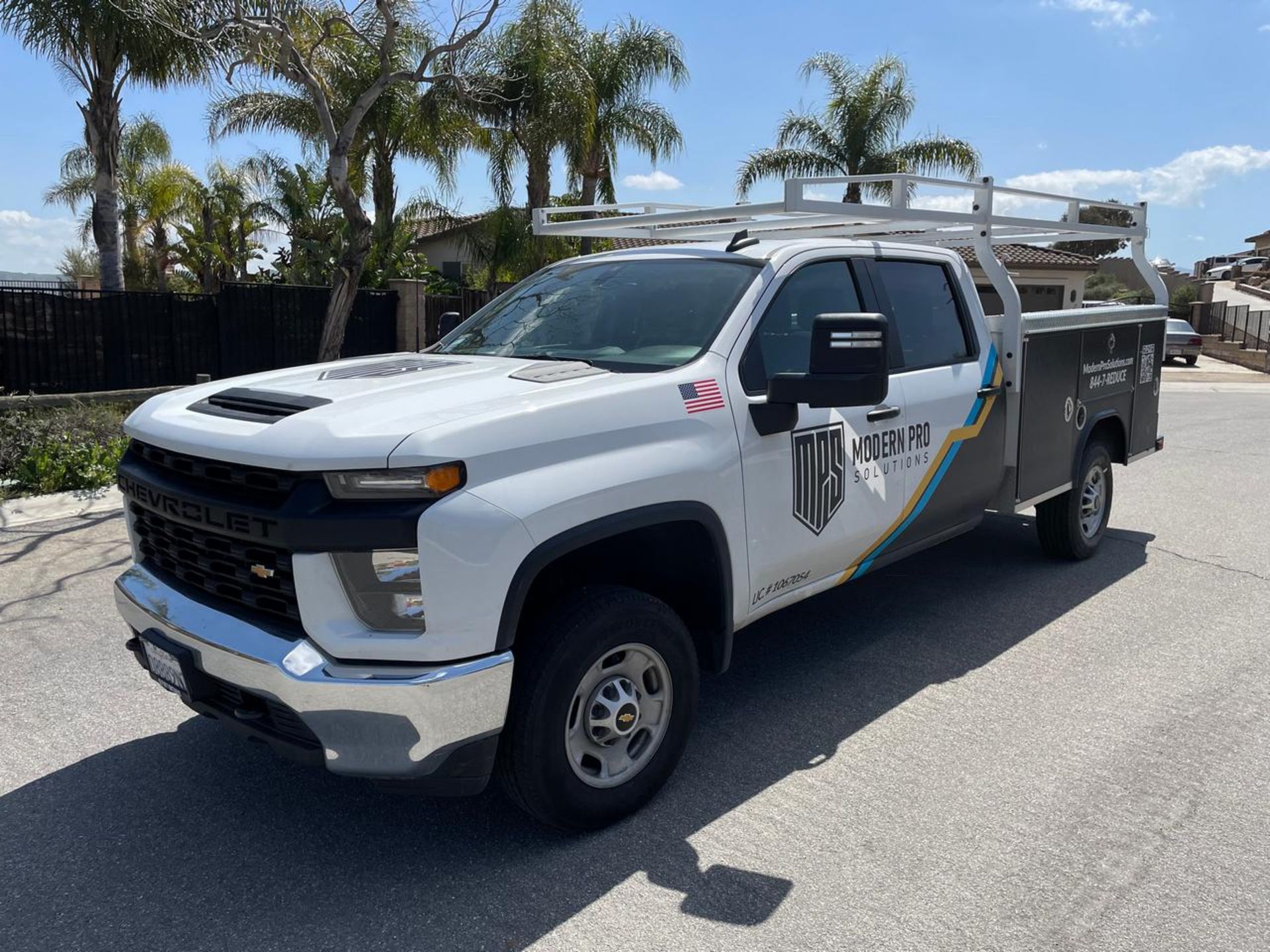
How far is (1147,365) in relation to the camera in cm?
716

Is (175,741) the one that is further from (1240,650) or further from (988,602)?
(1240,650)

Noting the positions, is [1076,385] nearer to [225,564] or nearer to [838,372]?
[838,372]

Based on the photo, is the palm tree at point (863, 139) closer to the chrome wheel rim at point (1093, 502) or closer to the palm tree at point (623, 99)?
the palm tree at point (623, 99)

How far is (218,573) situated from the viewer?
127 inches

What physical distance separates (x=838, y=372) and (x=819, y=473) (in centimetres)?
66

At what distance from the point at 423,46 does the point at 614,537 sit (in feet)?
55.9

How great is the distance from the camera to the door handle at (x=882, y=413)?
436 cm

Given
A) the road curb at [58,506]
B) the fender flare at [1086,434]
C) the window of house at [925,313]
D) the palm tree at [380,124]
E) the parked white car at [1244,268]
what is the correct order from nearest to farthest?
1. the window of house at [925,313]
2. the fender flare at [1086,434]
3. the road curb at [58,506]
4. the palm tree at [380,124]
5. the parked white car at [1244,268]

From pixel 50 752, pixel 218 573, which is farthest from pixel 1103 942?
pixel 50 752

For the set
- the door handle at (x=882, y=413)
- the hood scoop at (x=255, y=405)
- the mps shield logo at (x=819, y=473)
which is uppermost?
the hood scoop at (x=255, y=405)

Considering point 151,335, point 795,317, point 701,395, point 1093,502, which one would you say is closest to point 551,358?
point 701,395

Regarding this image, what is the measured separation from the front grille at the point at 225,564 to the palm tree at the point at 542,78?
17489 mm

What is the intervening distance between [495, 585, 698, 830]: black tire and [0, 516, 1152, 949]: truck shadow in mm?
137

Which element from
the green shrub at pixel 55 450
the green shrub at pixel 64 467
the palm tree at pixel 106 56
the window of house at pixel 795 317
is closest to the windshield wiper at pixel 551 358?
the window of house at pixel 795 317
